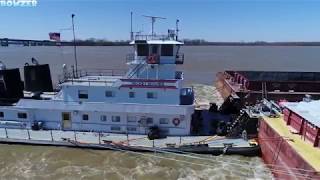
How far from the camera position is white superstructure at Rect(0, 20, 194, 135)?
19891 mm

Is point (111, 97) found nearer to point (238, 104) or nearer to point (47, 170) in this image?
point (47, 170)

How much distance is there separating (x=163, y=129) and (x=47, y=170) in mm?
6490

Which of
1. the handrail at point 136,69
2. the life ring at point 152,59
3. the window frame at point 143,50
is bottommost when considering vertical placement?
the handrail at point 136,69

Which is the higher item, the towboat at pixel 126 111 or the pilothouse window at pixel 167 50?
the pilothouse window at pixel 167 50

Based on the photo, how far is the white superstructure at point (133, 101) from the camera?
19891 mm

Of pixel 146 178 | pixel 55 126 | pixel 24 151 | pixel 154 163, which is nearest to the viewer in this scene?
pixel 146 178

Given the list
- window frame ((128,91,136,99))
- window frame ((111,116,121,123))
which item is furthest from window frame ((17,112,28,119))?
window frame ((128,91,136,99))

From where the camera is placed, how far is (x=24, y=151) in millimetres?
19750

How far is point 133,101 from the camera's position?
2025 centimetres

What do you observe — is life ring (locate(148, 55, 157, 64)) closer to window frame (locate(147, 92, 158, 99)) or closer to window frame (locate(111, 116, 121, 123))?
window frame (locate(147, 92, 158, 99))

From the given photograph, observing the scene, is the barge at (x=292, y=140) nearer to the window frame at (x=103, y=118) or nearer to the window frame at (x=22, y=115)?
the window frame at (x=103, y=118)

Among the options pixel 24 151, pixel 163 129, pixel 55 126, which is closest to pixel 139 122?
pixel 163 129

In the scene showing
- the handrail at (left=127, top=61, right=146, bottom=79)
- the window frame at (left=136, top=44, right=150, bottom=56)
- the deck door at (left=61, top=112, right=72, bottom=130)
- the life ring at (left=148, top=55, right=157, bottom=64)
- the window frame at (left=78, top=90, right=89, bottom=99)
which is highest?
the window frame at (left=136, top=44, right=150, bottom=56)

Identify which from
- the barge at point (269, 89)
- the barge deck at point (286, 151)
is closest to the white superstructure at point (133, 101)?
the barge deck at point (286, 151)
